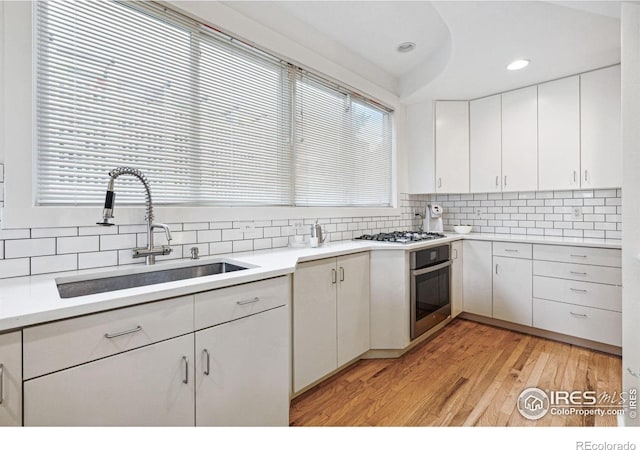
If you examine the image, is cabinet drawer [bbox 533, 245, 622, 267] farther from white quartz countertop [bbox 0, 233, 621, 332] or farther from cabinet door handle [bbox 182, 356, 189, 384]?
cabinet door handle [bbox 182, 356, 189, 384]

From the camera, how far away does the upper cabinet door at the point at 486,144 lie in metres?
3.33

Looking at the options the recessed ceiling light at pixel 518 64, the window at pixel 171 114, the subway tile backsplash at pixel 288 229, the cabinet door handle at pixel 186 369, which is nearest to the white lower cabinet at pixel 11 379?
the cabinet door handle at pixel 186 369

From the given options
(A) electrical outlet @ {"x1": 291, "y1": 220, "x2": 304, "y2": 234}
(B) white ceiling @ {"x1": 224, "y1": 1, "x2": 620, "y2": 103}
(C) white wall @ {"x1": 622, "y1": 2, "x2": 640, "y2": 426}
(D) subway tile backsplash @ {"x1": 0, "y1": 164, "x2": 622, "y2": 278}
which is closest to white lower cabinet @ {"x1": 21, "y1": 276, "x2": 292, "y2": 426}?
(D) subway tile backsplash @ {"x1": 0, "y1": 164, "x2": 622, "y2": 278}

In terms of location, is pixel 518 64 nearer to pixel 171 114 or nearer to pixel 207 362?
pixel 171 114

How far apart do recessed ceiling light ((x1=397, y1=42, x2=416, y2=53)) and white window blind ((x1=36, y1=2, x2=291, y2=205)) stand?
47.0 inches

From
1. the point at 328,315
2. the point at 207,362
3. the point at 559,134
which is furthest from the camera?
the point at 559,134

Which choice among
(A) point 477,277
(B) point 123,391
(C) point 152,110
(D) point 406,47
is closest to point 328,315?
(B) point 123,391

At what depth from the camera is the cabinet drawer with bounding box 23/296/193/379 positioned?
90 centimetres

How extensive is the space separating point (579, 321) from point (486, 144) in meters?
1.97

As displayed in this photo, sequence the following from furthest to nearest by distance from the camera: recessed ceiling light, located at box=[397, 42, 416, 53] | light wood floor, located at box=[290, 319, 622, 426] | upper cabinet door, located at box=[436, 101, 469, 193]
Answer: upper cabinet door, located at box=[436, 101, 469, 193], recessed ceiling light, located at box=[397, 42, 416, 53], light wood floor, located at box=[290, 319, 622, 426]

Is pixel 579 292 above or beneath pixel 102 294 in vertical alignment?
beneath

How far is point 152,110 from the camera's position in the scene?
1.74 meters

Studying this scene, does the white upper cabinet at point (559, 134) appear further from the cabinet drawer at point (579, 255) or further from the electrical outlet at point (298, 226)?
the electrical outlet at point (298, 226)

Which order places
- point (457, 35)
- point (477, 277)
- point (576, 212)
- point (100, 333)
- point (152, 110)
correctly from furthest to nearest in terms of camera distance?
point (477, 277) → point (576, 212) → point (457, 35) → point (152, 110) → point (100, 333)
